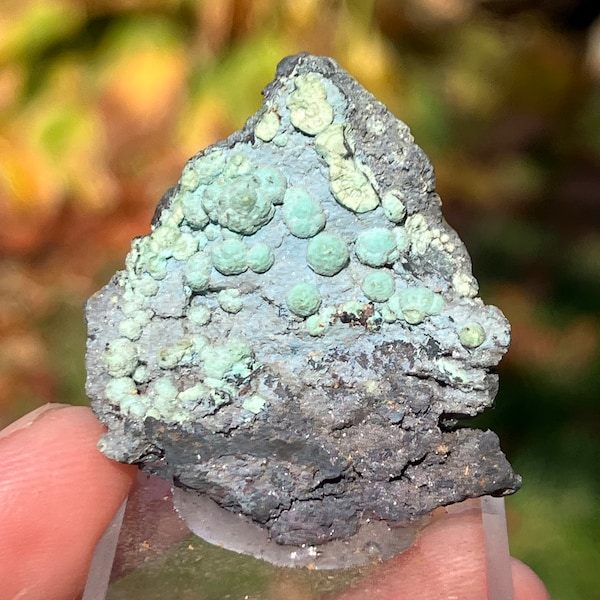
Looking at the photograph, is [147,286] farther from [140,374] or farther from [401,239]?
[401,239]

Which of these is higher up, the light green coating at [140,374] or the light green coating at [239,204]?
the light green coating at [239,204]

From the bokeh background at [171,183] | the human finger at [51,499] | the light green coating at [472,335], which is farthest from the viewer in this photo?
the bokeh background at [171,183]

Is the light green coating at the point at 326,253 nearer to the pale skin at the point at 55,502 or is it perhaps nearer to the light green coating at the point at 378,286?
the light green coating at the point at 378,286

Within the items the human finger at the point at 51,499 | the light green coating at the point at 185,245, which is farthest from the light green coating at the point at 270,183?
the human finger at the point at 51,499

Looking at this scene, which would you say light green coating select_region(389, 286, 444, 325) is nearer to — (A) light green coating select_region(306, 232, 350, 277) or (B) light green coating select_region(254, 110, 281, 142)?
(A) light green coating select_region(306, 232, 350, 277)

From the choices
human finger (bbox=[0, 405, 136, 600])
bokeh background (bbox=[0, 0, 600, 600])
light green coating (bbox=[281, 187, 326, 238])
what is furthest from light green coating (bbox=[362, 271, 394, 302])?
bokeh background (bbox=[0, 0, 600, 600])
